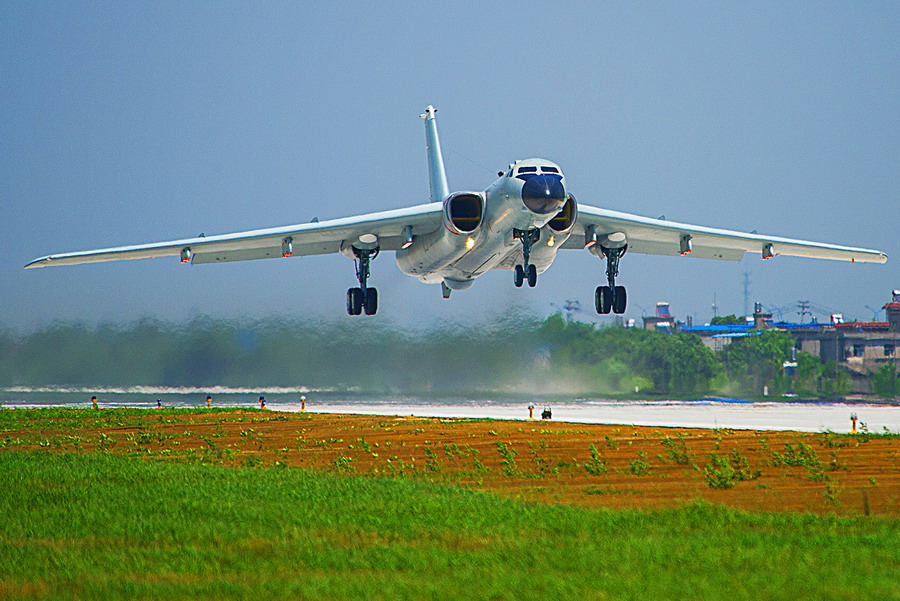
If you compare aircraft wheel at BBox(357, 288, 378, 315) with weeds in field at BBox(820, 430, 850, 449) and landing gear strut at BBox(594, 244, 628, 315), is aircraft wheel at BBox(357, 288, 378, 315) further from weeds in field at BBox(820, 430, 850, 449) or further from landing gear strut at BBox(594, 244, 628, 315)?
weeds in field at BBox(820, 430, 850, 449)

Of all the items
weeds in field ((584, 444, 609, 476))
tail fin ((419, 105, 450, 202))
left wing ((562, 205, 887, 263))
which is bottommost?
weeds in field ((584, 444, 609, 476))

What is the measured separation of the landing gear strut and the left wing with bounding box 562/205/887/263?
0.72m

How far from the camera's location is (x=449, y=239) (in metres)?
22.8

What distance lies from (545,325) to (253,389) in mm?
11053

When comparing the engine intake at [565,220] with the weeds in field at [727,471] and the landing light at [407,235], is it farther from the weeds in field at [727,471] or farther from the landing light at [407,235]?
the weeds in field at [727,471]

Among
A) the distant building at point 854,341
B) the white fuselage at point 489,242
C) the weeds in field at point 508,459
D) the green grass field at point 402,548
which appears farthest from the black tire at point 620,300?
the distant building at point 854,341

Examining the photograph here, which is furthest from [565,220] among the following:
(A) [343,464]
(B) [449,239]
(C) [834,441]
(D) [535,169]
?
(A) [343,464]

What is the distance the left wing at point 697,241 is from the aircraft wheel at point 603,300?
139 cm

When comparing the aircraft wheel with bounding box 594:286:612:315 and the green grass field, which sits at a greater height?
the aircraft wheel with bounding box 594:286:612:315

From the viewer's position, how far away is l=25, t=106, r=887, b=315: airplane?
67.3ft

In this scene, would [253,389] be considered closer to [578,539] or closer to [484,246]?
[484,246]

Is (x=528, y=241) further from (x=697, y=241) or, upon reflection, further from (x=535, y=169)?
(x=697, y=241)

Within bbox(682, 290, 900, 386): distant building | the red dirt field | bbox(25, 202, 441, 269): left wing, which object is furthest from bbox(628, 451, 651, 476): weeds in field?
bbox(682, 290, 900, 386): distant building

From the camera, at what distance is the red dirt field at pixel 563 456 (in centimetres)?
1237
